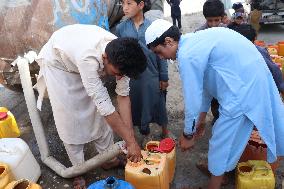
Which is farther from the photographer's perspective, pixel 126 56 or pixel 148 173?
pixel 148 173

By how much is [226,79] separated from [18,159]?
2.13m

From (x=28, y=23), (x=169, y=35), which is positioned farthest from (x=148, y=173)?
(x=28, y=23)

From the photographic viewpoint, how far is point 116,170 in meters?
3.71

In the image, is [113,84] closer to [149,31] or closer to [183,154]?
[183,154]

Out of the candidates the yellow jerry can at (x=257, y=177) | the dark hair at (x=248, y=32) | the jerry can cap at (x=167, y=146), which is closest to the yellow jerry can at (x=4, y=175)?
the jerry can cap at (x=167, y=146)

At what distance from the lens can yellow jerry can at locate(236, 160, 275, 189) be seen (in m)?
2.96

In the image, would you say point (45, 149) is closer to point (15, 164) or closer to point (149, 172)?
point (15, 164)

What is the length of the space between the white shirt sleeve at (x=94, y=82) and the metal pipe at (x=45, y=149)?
0.51m

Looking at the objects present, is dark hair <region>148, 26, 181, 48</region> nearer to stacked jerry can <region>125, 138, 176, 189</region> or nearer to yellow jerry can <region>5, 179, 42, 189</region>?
stacked jerry can <region>125, 138, 176, 189</region>

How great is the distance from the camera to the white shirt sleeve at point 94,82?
256 centimetres

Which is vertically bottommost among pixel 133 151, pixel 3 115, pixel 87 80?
pixel 3 115

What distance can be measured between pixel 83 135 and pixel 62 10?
5.74 feet

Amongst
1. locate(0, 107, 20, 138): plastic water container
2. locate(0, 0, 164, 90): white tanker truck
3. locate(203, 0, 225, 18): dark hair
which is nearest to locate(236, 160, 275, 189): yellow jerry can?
locate(203, 0, 225, 18): dark hair

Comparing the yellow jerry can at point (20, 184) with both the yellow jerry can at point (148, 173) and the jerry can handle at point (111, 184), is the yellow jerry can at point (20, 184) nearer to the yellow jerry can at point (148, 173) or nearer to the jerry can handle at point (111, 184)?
the jerry can handle at point (111, 184)
